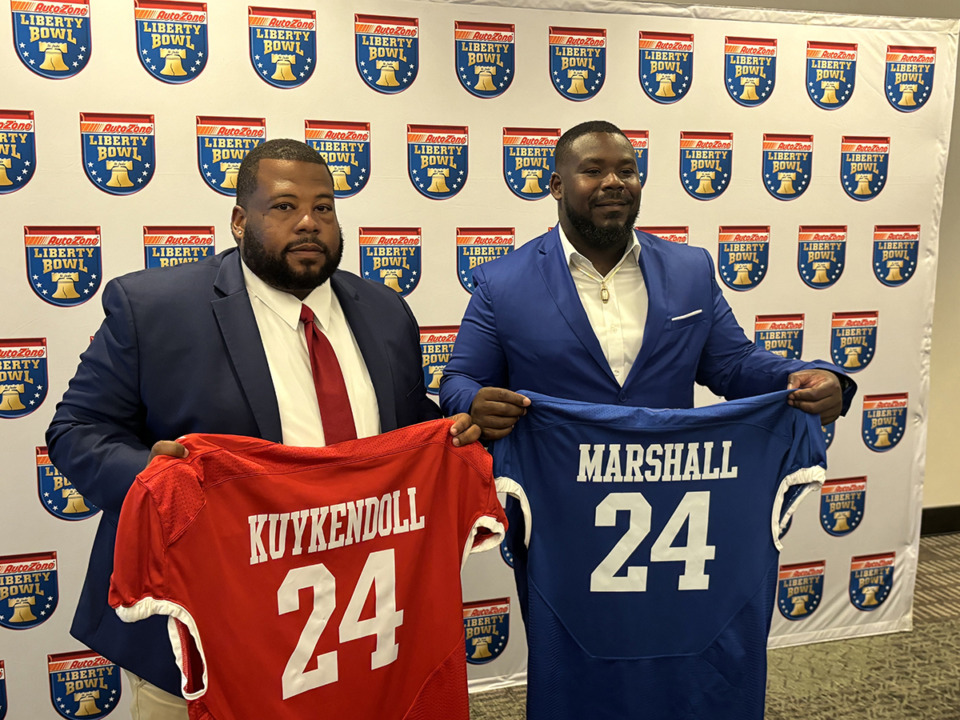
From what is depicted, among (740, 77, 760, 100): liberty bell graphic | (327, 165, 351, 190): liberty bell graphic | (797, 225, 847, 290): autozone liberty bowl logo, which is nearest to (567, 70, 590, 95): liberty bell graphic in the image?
(740, 77, 760, 100): liberty bell graphic

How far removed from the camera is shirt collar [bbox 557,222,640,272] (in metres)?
2.18

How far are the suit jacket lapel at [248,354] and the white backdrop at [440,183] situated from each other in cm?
116

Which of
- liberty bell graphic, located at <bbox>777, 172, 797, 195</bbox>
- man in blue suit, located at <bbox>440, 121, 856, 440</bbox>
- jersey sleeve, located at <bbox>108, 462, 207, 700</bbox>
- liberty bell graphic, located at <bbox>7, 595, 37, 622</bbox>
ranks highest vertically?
liberty bell graphic, located at <bbox>777, 172, 797, 195</bbox>

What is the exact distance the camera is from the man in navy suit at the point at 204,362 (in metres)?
1.68

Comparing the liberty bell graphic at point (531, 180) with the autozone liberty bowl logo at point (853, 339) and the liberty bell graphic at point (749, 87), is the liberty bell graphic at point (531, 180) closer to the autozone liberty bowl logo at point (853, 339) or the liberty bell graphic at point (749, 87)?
the liberty bell graphic at point (749, 87)

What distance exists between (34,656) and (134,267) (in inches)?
52.8

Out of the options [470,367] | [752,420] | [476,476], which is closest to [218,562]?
[476,476]

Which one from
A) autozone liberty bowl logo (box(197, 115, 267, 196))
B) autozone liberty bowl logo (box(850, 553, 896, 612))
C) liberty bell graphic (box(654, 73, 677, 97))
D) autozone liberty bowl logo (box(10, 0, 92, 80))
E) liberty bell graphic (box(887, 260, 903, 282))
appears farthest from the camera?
autozone liberty bowl logo (box(850, 553, 896, 612))

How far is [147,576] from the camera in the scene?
1430mm

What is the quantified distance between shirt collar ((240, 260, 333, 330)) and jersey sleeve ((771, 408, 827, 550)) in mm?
1090

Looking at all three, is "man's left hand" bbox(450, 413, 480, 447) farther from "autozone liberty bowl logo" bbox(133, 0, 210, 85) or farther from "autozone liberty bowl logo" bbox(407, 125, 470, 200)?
"autozone liberty bowl logo" bbox(133, 0, 210, 85)

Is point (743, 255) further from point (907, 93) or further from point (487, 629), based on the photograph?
point (487, 629)

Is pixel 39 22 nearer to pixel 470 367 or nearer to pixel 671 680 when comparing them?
pixel 470 367

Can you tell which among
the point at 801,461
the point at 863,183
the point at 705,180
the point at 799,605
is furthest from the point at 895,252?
the point at 801,461
